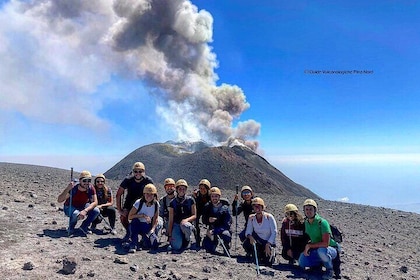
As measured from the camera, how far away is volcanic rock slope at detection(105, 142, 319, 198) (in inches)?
1469

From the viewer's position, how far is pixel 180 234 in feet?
27.5

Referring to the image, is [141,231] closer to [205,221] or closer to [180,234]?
[180,234]

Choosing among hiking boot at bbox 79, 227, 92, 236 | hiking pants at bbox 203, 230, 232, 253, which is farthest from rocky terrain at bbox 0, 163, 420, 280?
hiking pants at bbox 203, 230, 232, 253

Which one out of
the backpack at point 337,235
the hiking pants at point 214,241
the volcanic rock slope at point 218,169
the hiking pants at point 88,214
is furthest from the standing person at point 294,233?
the volcanic rock slope at point 218,169

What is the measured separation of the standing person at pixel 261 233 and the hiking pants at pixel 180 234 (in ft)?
4.26

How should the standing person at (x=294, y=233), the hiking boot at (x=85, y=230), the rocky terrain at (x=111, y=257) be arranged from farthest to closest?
1. the hiking boot at (x=85, y=230)
2. the standing person at (x=294, y=233)
3. the rocky terrain at (x=111, y=257)

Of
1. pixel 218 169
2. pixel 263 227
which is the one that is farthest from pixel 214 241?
pixel 218 169

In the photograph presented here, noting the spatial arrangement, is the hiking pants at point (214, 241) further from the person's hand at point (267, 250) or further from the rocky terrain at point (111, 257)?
the person's hand at point (267, 250)

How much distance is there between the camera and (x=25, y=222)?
917 centimetres

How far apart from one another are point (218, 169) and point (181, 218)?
3100cm

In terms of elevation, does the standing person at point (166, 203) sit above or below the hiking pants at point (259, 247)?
above

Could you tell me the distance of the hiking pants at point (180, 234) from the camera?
8.22m

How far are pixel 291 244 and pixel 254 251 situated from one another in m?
0.84

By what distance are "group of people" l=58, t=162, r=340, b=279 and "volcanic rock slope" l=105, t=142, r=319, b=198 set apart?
25818mm
